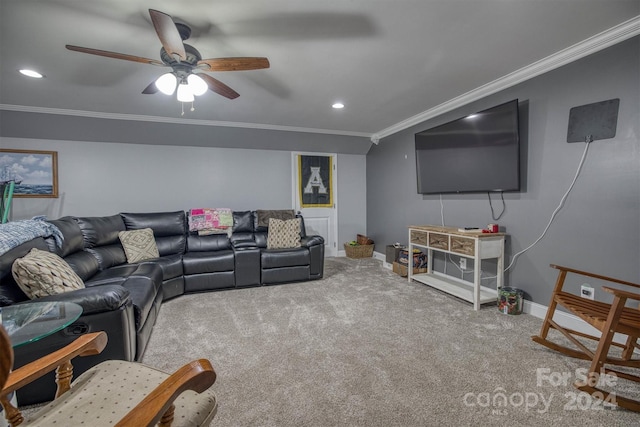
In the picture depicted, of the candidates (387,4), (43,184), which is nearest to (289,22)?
(387,4)

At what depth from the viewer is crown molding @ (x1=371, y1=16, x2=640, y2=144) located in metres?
1.96

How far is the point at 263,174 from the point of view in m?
4.93

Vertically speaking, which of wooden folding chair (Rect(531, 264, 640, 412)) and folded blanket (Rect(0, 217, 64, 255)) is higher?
folded blanket (Rect(0, 217, 64, 255))

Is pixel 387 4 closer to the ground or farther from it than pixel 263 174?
farther from it

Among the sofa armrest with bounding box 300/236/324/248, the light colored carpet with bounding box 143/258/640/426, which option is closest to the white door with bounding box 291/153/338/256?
the sofa armrest with bounding box 300/236/324/248

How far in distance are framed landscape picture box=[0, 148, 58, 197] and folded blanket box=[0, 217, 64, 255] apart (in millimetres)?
2234

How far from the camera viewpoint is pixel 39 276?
1597 mm

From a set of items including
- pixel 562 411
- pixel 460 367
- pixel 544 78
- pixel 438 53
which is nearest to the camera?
pixel 562 411

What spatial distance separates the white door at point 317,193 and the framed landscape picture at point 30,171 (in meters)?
3.51

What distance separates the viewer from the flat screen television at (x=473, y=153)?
2.64 meters

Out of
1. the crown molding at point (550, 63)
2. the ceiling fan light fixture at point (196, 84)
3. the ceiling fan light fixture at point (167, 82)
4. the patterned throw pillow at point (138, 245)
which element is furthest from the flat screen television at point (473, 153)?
the patterned throw pillow at point (138, 245)

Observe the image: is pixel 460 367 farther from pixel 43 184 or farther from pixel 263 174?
pixel 43 184

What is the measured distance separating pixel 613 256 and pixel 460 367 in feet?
4.99

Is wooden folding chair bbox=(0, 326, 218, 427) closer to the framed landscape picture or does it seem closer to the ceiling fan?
the ceiling fan
